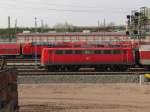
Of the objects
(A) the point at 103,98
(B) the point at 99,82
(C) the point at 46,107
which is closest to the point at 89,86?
(B) the point at 99,82

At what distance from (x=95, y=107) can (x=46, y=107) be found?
79.8 inches

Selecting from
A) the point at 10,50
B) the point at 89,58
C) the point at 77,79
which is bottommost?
the point at 77,79

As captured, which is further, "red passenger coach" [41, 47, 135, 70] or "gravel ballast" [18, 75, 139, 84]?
"red passenger coach" [41, 47, 135, 70]

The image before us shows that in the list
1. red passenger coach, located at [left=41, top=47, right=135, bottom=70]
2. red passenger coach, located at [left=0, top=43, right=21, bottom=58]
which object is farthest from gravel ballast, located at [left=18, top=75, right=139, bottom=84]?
red passenger coach, located at [left=0, top=43, right=21, bottom=58]

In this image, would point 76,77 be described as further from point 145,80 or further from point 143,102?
point 143,102

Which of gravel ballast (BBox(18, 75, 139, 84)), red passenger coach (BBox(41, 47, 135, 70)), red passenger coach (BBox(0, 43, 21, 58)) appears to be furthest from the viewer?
red passenger coach (BBox(0, 43, 21, 58))

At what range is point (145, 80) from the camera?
2709 centimetres

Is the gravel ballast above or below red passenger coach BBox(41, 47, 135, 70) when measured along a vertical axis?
below

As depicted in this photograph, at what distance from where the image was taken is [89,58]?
125 feet

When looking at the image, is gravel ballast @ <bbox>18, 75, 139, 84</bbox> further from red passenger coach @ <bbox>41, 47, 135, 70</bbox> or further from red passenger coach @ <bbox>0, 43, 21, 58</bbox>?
red passenger coach @ <bbox>0, 43, 21, 58</bbox>

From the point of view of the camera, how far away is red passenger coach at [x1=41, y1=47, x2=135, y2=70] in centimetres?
3775

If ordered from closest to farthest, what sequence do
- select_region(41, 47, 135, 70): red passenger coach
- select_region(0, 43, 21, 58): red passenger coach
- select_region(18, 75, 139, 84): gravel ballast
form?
1. select_region(18, 75, 139, 84): gravel ballast
2. select_region(41, 47, 135, 70): red passenger coach
3. select_region(0, 43, 21, 58): red passenger coach

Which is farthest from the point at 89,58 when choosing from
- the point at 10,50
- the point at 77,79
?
the point at 10,50

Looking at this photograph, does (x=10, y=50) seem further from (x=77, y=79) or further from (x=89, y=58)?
(x=77, y=79)
